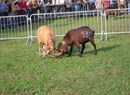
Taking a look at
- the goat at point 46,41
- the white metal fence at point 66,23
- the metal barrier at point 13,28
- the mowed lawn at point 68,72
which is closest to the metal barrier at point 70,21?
the white metal fence at point 66,23

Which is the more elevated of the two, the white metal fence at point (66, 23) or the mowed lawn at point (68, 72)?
the white metal fence at point (66, 23)

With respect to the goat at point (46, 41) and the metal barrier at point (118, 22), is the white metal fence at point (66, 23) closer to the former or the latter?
the metal barrier at point (118, 22)

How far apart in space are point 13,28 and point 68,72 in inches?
341

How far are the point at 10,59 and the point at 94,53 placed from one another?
257cm

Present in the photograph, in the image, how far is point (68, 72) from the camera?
845 cm

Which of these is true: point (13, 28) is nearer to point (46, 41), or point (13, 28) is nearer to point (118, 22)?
point (118, 22)

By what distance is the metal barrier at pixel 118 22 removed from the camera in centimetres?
1454

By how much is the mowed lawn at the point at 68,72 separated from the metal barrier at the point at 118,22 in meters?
2.72

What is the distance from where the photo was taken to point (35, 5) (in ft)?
70.3

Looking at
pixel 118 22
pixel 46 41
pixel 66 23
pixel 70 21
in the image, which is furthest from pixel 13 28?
pixel 46 41

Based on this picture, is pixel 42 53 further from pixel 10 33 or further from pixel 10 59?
pixel 10 33

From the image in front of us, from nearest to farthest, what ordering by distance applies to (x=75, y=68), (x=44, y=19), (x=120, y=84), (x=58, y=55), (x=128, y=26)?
(x=120, y=84), (x=75, y=68), (x=58, y=55), (x=128, y=26), (x=44, y=19)

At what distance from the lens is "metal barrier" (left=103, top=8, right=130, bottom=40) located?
47.7 feet

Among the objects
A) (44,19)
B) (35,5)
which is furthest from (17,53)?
(35,5)
